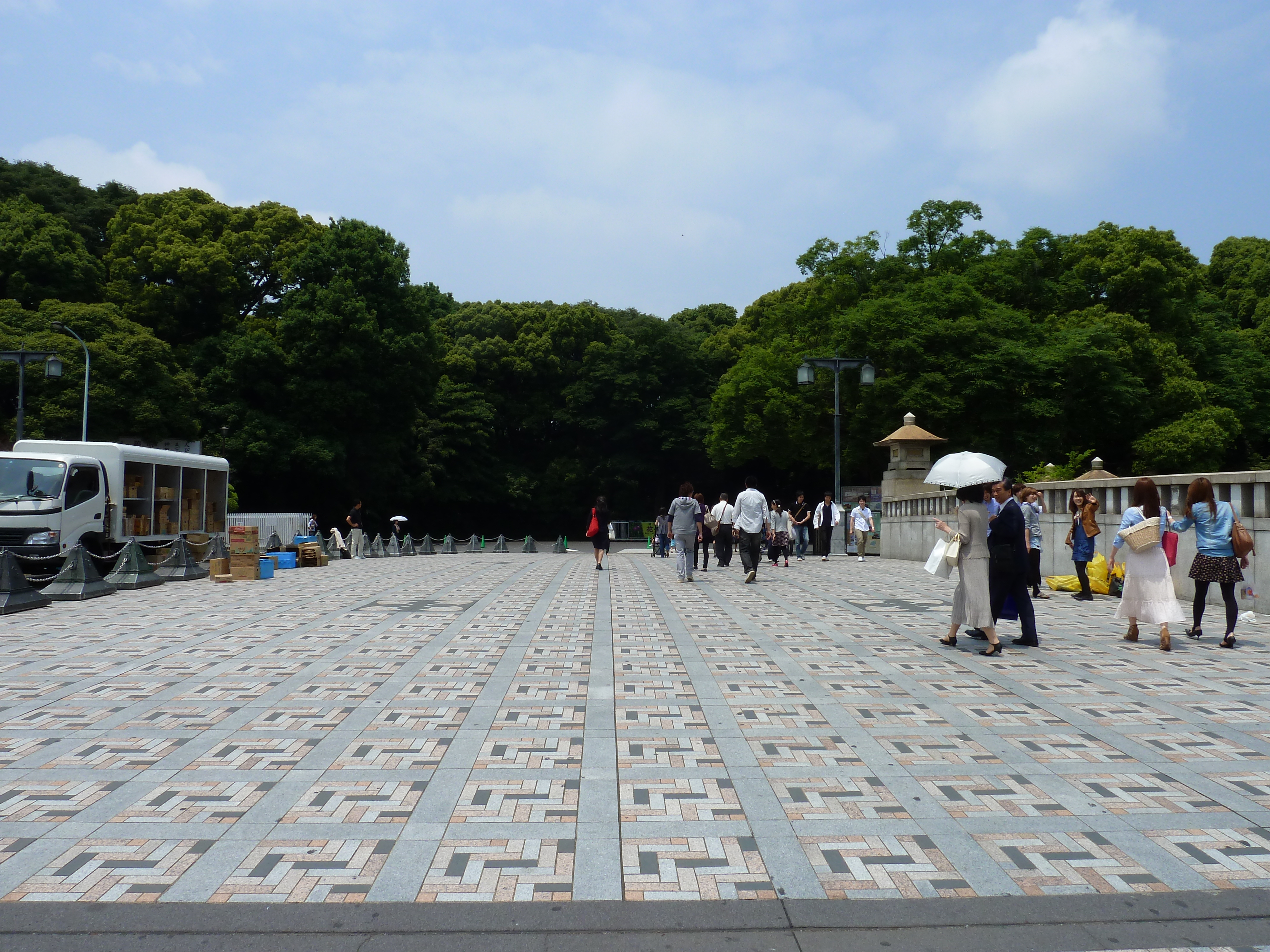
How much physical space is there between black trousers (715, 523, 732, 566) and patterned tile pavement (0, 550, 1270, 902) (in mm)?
11858

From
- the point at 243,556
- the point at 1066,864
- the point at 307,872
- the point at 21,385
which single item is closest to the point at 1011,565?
the point at 1066,864

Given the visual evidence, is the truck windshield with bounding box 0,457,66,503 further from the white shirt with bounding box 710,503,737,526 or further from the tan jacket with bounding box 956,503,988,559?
the tan jacket with bounding box 956,503,988,559

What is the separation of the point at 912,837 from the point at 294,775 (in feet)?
10.7

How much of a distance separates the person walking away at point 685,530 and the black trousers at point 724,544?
11.8ft

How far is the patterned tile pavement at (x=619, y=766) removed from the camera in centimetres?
403

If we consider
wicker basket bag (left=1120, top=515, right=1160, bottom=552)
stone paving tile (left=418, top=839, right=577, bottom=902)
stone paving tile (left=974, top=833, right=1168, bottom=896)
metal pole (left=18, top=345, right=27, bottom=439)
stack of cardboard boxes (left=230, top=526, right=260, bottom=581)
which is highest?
metal pole (left=18, top=345, right=27, bottom=439)

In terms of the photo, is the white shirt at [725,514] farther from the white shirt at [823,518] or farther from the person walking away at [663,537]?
the person walking away at [663,537]

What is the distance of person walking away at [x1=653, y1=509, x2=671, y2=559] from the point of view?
108 feet

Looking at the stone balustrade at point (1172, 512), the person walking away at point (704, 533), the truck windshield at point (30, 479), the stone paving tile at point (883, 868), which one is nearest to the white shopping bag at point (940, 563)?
the stone balustrade at point (1172, 512)

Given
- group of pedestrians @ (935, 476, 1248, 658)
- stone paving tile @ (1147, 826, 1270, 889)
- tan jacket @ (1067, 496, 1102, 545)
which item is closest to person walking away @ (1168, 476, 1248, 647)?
group of pedestrians @ (935, 476, 1248, 658)

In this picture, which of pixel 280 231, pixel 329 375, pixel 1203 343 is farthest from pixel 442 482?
pixel 1203 343

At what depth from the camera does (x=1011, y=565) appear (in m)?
9.75

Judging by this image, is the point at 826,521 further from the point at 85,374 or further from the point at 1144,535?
the point at 85,374

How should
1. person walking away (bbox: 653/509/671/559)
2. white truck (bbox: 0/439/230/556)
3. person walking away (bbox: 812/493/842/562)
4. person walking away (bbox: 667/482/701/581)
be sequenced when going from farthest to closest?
1. person walking away (bbox: 653/509/671/559)
2. person walking away (bbox: 812/493/842/562)
3. person walking away (bbox: 667/482/701/581)
4. white truck (bbox: 0/439/230/556)
